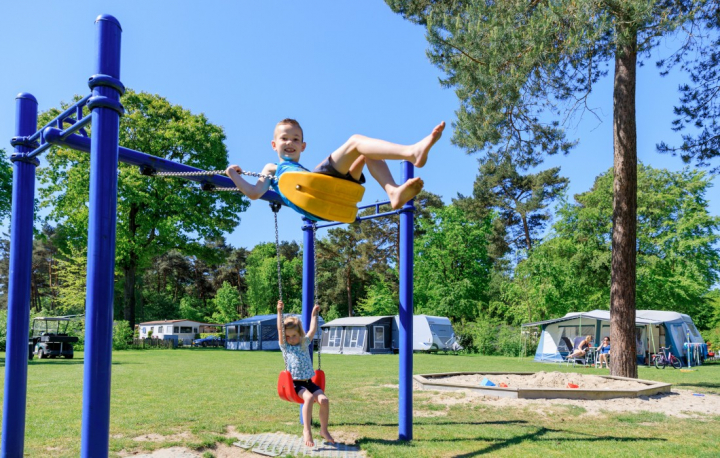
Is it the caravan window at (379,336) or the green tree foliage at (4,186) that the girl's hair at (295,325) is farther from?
the caravan window at (379,336)

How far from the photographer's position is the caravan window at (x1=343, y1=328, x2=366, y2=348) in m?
33.7

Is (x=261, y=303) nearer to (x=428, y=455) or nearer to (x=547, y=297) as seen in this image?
(x=547, y=297)

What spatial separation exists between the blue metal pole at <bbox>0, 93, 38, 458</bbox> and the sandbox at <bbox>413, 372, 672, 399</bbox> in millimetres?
7694

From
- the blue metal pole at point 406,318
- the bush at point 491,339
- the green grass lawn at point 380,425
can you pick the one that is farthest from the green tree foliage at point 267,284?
the blue metal pole at point 406,318

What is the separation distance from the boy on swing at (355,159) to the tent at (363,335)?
1160 inches

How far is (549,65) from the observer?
1153cm

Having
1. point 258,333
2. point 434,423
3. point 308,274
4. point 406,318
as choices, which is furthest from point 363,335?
point 406,318

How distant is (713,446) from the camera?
622 centimetres

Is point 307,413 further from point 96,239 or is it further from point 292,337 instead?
point 96,239

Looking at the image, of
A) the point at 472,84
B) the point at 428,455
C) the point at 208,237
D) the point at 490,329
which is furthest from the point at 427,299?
the point at 428,455

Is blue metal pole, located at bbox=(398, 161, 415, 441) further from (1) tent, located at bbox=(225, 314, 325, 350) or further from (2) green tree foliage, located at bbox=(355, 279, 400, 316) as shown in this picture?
(2) green tree foliage, located at bbox=(355, 279, 400, 316)

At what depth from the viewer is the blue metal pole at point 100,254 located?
3.27 metres

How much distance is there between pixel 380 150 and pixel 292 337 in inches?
123

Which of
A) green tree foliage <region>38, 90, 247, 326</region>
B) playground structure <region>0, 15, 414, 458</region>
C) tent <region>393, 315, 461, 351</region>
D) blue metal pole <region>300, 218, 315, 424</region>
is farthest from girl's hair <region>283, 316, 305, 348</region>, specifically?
tent <region>393, 315, 461, 351</region>
